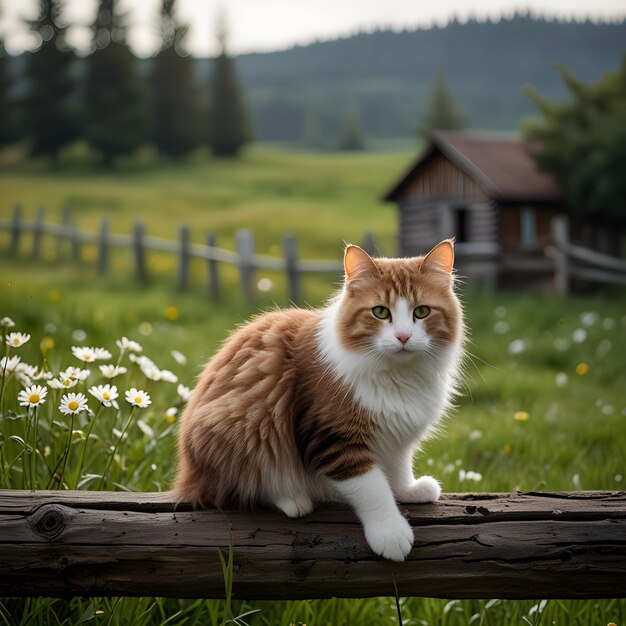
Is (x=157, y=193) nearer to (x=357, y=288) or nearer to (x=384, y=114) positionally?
(x=357, y=288)

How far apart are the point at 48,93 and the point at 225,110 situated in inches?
655

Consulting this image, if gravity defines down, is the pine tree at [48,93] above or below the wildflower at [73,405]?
above

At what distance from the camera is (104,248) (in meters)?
13.9

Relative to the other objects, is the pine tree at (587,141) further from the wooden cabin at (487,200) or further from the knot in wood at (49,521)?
the knot in wood at (49,521)

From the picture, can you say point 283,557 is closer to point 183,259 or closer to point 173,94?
point 183,259

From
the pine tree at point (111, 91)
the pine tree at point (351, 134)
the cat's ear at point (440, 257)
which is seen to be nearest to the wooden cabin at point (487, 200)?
the pine tree at point (111, 91)

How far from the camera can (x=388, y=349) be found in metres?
2.32

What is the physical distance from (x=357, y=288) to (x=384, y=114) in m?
43.8

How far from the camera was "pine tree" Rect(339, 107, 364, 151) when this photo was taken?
39.4 metres

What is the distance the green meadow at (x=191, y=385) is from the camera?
2.61 m

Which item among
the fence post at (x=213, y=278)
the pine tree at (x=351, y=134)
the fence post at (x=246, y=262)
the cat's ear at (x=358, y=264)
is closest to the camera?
the cat's ear at (x=358, y=264)

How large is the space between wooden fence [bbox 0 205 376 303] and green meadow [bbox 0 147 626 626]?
25 cm

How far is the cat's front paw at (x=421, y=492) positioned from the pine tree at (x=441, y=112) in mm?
32132

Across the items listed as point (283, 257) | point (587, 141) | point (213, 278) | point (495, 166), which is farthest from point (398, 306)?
point (495, 166)
